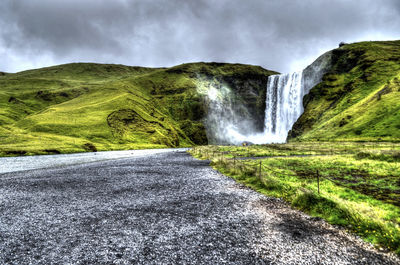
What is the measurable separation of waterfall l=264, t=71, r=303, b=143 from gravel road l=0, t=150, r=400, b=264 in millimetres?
111407

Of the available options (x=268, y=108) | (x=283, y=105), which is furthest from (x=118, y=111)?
(x=283, y=105)

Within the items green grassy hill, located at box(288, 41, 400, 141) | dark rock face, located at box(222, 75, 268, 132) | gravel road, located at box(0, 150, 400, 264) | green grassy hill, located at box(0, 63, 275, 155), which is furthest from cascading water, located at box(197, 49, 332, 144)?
gravel road, located at box(0, 150, 400, 264)

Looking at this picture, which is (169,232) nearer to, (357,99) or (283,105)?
(357,99)

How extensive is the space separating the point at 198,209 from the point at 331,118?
307ft

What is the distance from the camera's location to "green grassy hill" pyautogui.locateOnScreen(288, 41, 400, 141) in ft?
218

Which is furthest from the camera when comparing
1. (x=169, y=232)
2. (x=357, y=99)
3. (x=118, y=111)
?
(x=118, y=111)

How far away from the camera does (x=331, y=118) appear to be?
89.8m

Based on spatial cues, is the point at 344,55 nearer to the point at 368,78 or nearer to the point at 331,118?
the point at 368,78

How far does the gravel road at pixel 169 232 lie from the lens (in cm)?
724

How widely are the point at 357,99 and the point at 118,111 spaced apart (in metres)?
104

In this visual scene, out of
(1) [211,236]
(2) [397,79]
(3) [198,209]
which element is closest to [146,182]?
(3) [198,209]

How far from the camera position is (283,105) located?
401 ft

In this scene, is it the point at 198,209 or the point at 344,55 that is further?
the point at 344,55

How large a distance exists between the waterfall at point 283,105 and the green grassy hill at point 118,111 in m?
30.0
